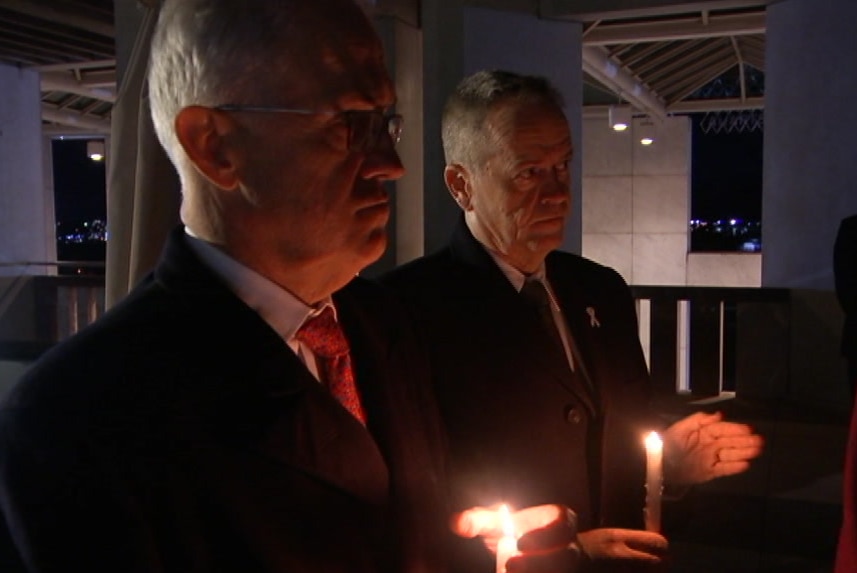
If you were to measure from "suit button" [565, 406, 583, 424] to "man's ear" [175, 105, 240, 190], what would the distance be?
1.03 meters

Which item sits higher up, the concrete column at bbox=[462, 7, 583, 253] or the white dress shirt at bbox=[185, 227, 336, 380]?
the concrete column at bbox=[462, 7, 583, 253]

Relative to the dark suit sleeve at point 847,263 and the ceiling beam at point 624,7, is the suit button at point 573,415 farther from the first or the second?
the ceiling beam at point 624,7

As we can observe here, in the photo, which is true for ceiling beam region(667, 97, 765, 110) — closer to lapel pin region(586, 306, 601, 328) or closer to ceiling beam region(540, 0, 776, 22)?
ceiling beam region(540, 0, 776, 22)

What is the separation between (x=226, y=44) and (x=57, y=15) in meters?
8.27

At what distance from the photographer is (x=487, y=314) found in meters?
1.95

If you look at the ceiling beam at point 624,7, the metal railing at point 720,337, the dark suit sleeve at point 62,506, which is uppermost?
the ceiling beam at point 624,7

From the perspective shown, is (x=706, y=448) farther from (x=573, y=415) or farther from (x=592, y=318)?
(x=592, y=318)

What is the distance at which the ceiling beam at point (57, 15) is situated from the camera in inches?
313

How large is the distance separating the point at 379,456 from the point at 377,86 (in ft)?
1.74

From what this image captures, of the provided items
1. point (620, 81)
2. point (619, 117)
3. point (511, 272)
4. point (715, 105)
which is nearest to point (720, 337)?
point (620, 81)

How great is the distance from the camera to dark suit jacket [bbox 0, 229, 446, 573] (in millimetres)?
906

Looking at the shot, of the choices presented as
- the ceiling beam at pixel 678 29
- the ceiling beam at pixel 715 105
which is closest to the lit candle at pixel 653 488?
the ceiling beam at pixel 678 29

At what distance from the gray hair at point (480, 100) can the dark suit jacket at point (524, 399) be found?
0.75 ft

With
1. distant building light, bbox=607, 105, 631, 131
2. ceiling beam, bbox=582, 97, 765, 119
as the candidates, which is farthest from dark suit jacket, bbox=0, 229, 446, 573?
ceiling beam, bbox=582, 97, 765, 119
